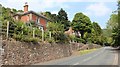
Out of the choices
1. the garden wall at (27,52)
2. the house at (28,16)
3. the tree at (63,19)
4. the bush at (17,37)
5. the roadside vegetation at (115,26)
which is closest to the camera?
the garden wall at (27,52)

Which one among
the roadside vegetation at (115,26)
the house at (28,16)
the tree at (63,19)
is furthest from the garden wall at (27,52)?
the tree at (63,19)

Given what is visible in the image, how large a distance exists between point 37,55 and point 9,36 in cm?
525

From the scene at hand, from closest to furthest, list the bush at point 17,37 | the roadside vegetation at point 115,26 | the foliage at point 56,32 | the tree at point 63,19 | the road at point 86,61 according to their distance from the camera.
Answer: the bush at point 17,37 < the road at point 86,61 < the foliage at point 56,32 < the roadside vegetation at point 115,26 < the tree at point 63,19

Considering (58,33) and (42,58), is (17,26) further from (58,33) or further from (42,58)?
(58,33)

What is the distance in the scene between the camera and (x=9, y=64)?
861 inches

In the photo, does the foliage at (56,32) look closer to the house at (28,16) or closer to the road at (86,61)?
the road at (86,61)

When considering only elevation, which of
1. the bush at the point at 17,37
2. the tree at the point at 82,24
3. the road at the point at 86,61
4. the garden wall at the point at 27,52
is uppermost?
the tree at the point at 82,24

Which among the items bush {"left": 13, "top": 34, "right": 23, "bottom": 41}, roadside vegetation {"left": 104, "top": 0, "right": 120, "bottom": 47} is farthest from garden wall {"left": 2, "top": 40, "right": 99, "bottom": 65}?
roadside vegetation {"left": 104, "top": 0, "right": 120, "bottom": 47}

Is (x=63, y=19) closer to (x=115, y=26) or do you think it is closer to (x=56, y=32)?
(x=115, y=26)

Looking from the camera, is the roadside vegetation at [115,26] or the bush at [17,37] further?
the roadside vegetation at [115,26]

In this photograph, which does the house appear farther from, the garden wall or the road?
the road

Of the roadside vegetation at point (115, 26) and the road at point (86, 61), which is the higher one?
the roadside vegetation at point (115, 26)

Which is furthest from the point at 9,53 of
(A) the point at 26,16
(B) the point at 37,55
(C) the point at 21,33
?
(A) the point at 26,16

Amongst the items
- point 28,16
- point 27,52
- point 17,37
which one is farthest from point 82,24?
point 17,37
